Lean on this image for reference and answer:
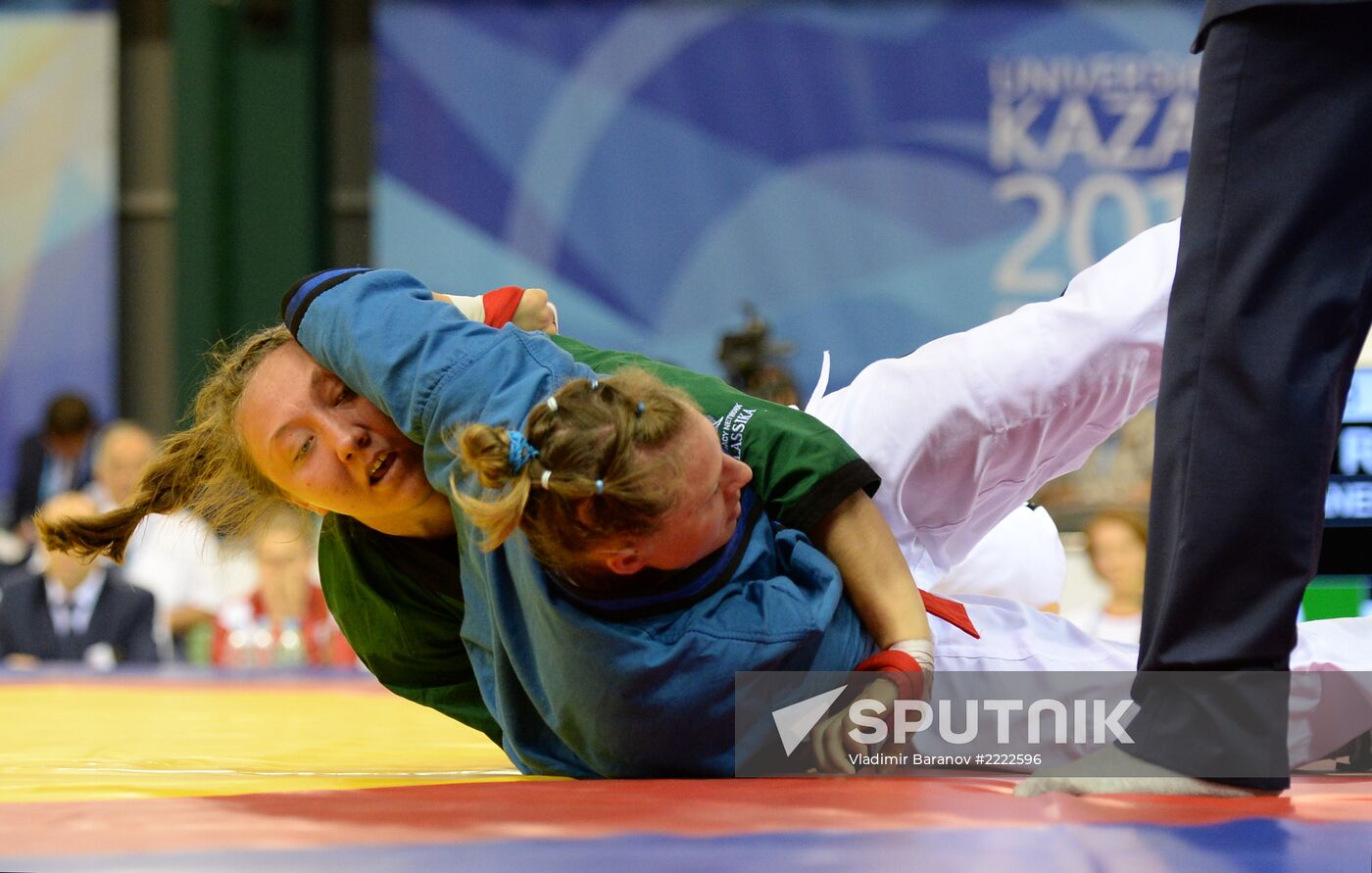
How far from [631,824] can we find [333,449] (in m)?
0.67

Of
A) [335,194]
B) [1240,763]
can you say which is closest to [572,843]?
[1240,763]

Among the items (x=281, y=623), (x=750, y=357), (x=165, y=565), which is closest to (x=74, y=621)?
(x=165, y=565)

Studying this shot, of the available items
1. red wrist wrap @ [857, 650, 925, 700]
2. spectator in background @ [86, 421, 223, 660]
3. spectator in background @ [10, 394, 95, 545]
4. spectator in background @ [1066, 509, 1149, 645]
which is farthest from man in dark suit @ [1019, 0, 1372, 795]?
spectator in background @ [10, 394, 95, 545]

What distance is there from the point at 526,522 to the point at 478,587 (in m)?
0.27

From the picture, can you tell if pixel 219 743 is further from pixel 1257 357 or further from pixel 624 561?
pixel 1257 357

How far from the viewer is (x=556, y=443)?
1.36 meters

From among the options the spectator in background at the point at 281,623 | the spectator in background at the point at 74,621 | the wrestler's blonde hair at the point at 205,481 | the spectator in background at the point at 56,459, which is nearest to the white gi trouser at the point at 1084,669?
the wrestler's blonde hair at the point at 205,481

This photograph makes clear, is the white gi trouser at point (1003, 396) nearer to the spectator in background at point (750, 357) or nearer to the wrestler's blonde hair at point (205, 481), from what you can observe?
the wrestler's blonde hair at point (205, 481)

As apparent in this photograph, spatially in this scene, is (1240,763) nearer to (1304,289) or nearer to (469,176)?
(1304,289)

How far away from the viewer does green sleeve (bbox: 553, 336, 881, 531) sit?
5.20 feet

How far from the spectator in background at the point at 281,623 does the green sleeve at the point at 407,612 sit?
245cm

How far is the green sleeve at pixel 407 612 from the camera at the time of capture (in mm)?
1785

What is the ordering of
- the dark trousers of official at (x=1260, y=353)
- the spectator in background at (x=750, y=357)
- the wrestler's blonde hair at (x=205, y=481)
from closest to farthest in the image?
Answer: the dark trousers of official at (x=1260, y=353) → the wrestler's blonde hair at (x=205, y=481) → the spectator in background at (x=750, y=357)

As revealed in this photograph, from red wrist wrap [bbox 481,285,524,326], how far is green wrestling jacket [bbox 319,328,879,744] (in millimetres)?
93
